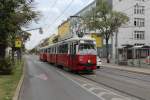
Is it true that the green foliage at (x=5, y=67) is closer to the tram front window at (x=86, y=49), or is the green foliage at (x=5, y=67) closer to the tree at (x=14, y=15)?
the tree at (x=14, y=15)

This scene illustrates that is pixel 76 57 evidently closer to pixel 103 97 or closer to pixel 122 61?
pixel 103 97

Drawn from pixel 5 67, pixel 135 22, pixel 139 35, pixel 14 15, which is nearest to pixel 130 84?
pixel 14 15

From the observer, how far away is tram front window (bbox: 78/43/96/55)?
1334 inches

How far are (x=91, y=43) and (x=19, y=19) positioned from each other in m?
8.23

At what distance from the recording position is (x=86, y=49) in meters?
34.2

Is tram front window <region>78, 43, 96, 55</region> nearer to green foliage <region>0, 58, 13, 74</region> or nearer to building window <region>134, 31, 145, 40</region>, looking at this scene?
green foliage <region>0, 58, 13, 74</region>

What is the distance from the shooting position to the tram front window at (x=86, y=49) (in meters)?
33.9

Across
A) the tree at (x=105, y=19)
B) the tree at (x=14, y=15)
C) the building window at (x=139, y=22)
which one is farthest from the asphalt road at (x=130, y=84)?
the building window at (x=139, y=22)

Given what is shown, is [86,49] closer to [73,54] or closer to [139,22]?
[73,54]

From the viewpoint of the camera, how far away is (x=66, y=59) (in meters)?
37.1

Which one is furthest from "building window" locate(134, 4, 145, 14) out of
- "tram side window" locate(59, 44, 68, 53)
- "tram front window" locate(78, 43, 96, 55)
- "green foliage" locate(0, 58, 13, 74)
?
"green foliage" locate(0, 58, 13, 74)

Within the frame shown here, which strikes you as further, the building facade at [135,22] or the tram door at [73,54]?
the building facade at [135,22]

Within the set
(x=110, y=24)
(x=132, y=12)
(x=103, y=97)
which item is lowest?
(x=103, y=97)

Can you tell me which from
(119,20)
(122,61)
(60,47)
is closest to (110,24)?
(119,20)
